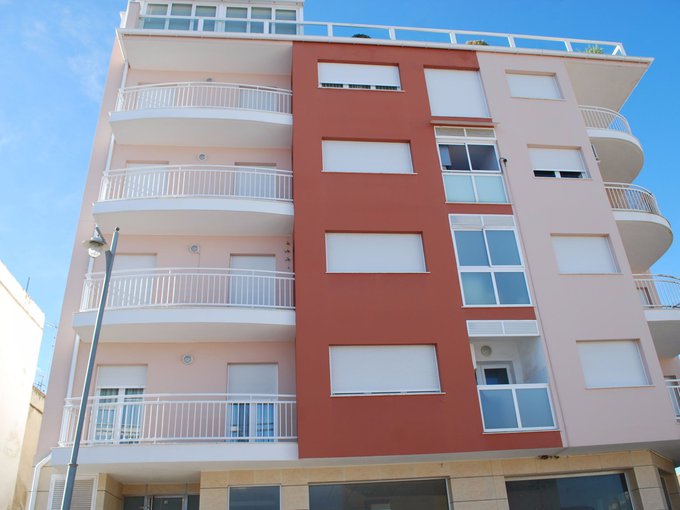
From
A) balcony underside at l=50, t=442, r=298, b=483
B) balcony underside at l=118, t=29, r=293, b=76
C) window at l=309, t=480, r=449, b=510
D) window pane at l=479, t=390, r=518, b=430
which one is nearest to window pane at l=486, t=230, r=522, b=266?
window pane at l=479, t=390, r=518, b=430

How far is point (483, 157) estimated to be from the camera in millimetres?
16250

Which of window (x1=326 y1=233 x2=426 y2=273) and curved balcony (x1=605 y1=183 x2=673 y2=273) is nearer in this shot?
window (x1=326 y1=233 x2=426 y2=273)

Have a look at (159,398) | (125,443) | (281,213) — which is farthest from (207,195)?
(125,443)

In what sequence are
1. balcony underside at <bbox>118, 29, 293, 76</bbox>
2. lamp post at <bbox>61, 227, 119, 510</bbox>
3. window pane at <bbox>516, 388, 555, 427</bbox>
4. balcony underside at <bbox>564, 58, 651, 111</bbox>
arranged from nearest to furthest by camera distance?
lamp post at <bbox>61, 227, 119, 510</bbox>, window pane at <bbox>516, 388, 555, 427</bbox>, balcony underside at <bbox>118, 29, 293, 76</bbox>, balcony underside at <bbox>564, 58, 651, 111</bbox>

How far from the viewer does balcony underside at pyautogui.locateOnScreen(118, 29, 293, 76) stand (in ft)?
56.3

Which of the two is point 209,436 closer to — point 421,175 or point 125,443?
point 125,443

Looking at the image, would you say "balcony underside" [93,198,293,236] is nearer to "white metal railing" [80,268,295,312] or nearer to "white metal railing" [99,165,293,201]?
"white metal railing" [99,165,293,201]

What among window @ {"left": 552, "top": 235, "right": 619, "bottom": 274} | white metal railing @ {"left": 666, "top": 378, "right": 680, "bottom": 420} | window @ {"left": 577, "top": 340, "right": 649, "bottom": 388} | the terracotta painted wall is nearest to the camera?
the terracotta painted wall

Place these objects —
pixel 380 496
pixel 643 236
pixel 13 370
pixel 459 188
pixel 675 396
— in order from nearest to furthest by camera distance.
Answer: pixel 380 496
pixel 675 396
pixel 459 188
pixel 643 236
pixel 13 370

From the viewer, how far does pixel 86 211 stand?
15.1 m

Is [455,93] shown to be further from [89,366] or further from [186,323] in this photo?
[89,366]

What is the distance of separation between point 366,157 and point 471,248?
3558 millimetres

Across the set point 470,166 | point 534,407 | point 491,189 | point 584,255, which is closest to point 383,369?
point 534,407

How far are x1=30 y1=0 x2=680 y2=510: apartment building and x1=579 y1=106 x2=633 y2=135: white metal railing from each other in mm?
129
